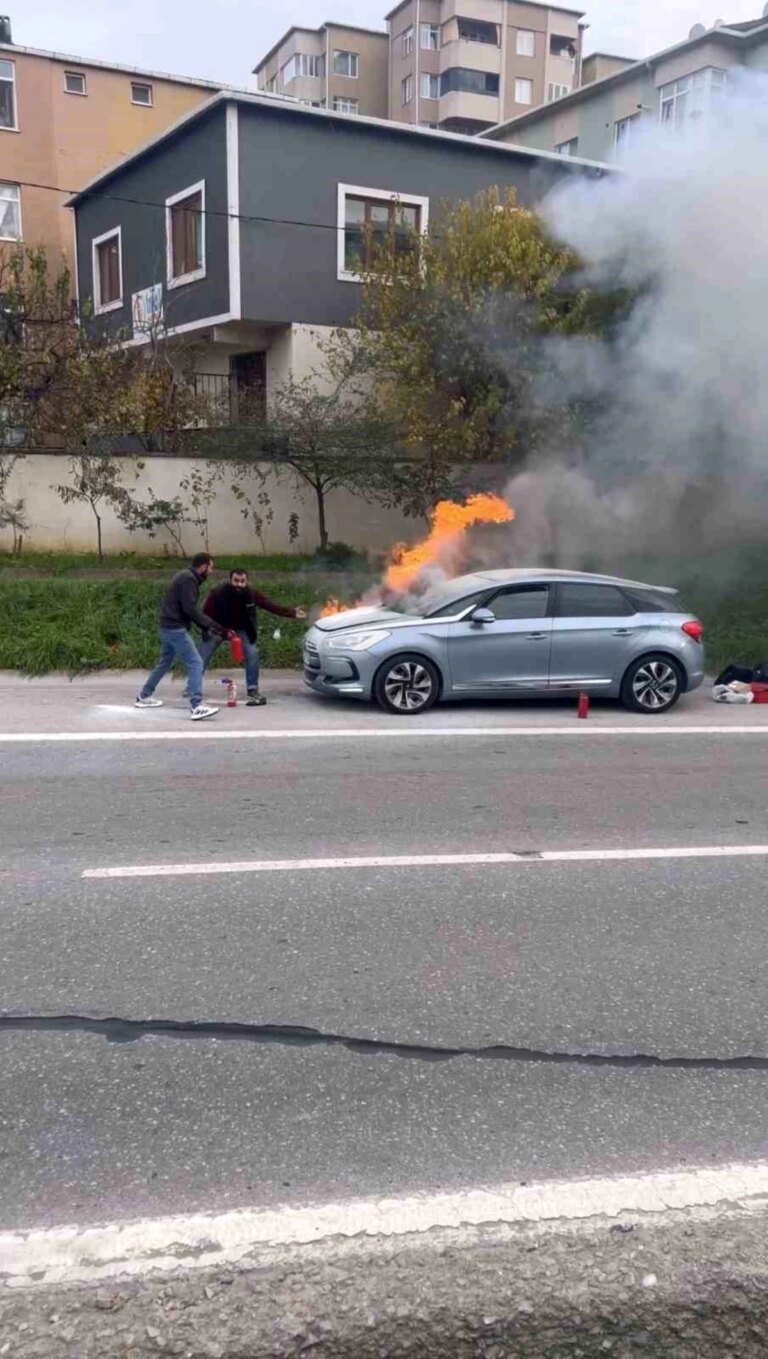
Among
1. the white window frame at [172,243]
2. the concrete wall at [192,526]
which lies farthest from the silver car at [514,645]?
the white window frame at [172,243]

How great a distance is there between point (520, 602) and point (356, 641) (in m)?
1.67

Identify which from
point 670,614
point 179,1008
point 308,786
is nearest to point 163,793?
point 308,786

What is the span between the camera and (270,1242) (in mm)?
2693

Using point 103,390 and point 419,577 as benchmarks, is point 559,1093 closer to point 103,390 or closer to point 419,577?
point 419,577

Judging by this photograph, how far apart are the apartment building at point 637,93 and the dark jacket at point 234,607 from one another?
1532cm

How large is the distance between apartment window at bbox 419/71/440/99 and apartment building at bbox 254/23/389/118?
3552 millimetres

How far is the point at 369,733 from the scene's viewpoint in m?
9.12

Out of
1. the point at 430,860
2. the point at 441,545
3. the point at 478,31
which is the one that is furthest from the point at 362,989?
the point at 478,31

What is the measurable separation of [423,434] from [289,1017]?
12.6 m

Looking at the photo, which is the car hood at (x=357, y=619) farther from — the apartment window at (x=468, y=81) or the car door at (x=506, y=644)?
the apartment window at (x=468, y=81)

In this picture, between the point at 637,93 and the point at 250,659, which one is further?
the point at 637,93

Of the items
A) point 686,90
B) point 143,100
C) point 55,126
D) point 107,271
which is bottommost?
point 107,271

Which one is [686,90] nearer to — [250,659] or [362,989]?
[250,659]

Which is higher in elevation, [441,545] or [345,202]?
[345,202]
